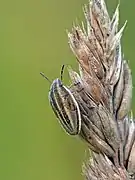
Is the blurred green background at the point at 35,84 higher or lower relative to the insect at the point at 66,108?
higher

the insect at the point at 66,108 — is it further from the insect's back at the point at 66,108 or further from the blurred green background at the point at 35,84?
the blurred green background at the point at 35,84

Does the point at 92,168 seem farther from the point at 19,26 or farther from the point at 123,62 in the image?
the point at 19,26

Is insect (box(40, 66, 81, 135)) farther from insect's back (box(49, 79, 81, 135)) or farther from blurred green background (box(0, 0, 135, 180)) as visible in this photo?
blurred green background (box(0, 0, 135, 180))

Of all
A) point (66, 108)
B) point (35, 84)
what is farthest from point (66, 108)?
point (35, 84)

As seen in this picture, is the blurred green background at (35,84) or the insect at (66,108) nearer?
the insect at (66,108)

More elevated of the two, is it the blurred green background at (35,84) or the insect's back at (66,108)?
the blurred green background at (35,84)

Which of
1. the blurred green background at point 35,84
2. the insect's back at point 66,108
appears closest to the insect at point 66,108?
the insect's back at point 66,108
